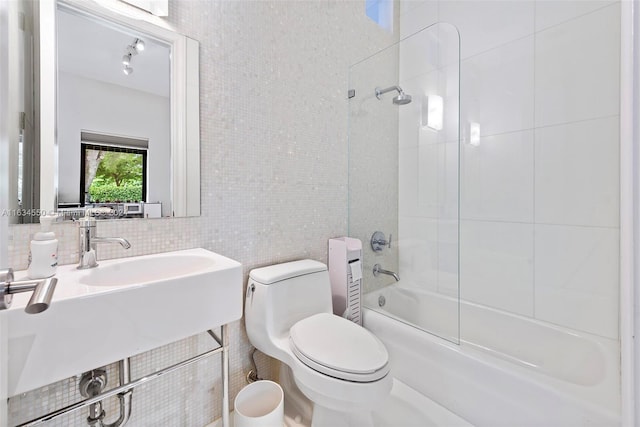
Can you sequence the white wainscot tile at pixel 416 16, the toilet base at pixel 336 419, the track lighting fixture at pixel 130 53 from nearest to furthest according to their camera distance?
1. the track lighting fixture at pixel 130 53
2. the toilet base at pixel 336 419
3. the white wainscot tile at pixel 416 16

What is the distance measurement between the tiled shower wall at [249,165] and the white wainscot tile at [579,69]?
1045 millimetres

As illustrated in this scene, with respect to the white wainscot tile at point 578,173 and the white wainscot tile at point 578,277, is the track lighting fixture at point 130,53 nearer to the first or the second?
the white wainscot tile at point 578,173

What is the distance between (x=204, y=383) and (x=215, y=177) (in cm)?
88

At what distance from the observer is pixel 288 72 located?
1416 millimetres

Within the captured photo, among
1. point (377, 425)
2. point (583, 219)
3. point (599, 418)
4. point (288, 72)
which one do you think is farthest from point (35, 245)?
point (583, 219)

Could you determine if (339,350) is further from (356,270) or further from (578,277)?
(578,277)

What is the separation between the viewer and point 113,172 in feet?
3.24

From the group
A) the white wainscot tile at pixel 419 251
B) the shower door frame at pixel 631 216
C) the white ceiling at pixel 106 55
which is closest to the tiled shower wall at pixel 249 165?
the white ceiling at pixel 106 55

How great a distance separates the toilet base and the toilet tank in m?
0.36

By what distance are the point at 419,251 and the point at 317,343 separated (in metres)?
0.86

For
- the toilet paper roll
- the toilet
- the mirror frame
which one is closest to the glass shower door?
the toilet paper roll

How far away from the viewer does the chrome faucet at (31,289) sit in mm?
365

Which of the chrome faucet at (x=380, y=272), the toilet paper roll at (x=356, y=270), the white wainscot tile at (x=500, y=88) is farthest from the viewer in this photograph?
the chrome faucet at (x=380, y=272)

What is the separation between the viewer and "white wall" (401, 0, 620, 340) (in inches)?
49.0
